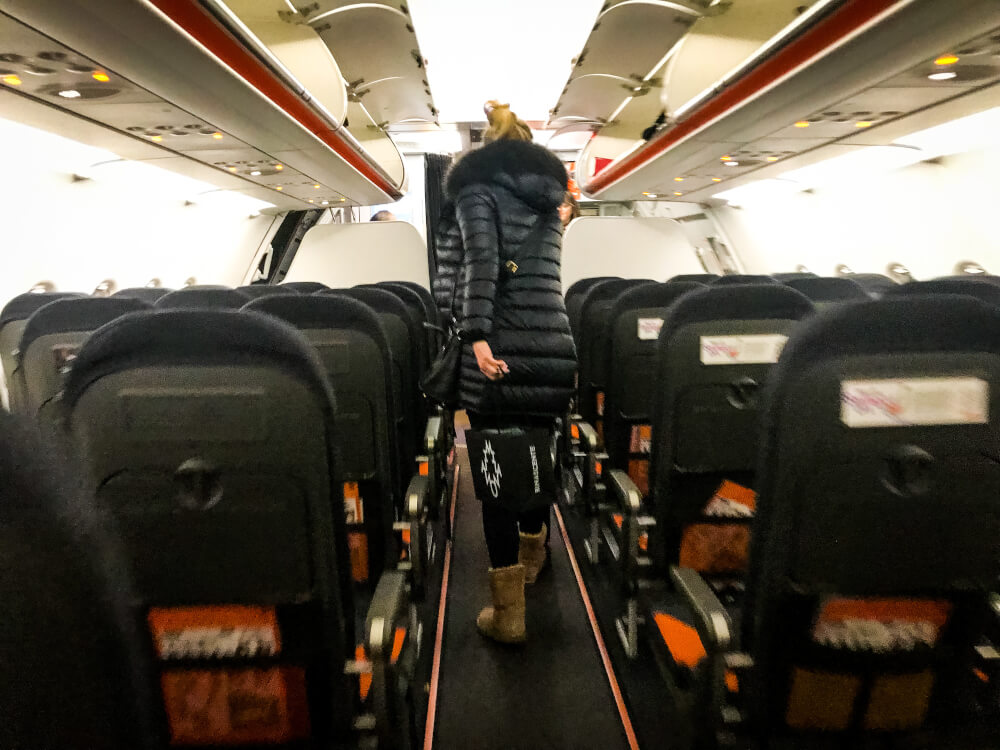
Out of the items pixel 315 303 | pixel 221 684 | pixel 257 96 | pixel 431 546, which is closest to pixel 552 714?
pixel 431 546

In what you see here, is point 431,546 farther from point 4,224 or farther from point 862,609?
point 4,224

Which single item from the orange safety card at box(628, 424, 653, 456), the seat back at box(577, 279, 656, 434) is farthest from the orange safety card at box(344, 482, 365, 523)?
the seat back at box(577, 279, 656, 434)

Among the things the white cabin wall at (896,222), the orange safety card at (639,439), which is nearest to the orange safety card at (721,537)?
the orange safety card at (639,439)

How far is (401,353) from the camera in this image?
243 cm

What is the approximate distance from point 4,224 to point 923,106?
19.6ft

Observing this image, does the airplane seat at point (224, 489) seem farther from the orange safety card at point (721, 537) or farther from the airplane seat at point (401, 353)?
the orange safety card at point (721, 537)

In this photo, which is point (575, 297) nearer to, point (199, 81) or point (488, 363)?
point (488, 363)

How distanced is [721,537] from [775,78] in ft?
7.24

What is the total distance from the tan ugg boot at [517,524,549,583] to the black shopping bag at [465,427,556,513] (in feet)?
1.70

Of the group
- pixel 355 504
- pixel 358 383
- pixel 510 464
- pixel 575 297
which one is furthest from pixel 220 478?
→ pixel 575 297

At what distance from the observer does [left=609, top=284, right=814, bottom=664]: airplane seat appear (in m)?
1.58

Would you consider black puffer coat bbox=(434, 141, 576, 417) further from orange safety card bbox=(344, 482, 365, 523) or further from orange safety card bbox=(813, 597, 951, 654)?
orange safety card bbox=(813, 597, 951, 654)

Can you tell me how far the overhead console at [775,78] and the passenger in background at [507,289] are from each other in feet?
4.37

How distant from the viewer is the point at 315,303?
166 cm
